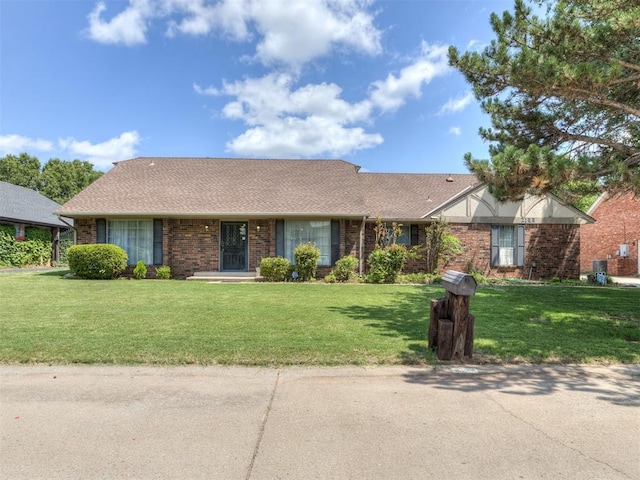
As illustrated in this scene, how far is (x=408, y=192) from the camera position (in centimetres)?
1842

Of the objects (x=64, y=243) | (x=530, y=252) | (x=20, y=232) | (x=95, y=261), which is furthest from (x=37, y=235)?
(x=530, y=252)

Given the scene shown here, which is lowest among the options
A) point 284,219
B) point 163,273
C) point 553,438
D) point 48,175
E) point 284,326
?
point 553,438

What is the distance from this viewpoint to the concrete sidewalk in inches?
106

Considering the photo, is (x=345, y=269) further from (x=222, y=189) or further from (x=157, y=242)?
(x=157, y=242)

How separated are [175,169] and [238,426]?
16.6m

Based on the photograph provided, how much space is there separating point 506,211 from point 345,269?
737 centimetres

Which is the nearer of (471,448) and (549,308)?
(471,448)

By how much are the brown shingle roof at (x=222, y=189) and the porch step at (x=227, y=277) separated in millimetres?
2321

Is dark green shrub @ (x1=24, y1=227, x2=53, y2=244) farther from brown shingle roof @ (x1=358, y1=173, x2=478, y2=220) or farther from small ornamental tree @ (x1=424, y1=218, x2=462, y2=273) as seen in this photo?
small ornamental tree @ (x1=424, y1=218, x2=462, y2=273)

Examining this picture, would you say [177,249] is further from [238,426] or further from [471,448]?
[471,448]

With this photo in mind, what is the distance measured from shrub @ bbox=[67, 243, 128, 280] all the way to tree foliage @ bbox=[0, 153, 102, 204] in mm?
33510

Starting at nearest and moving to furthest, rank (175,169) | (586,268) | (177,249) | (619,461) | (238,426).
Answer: (619,461), (238,426), (177,249), (175,169), (586,268)

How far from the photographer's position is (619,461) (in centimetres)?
280

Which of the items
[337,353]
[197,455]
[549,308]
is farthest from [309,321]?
[549,308]
